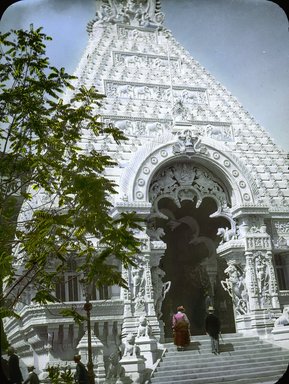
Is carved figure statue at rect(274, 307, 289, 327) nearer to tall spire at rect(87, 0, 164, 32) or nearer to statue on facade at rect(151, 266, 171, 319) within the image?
statue on facade at rect(151, 266, 171, 319)

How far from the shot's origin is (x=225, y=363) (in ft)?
44.4

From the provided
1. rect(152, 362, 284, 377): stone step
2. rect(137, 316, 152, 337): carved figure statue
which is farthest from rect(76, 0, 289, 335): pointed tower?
rect(152, 362, 284, 377): stone step

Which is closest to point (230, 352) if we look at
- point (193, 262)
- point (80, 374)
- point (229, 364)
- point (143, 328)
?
point (229, 364)

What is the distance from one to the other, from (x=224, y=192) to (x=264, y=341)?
5230 millimetres

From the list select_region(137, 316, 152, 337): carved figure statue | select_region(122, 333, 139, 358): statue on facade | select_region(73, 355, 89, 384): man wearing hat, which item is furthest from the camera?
select_region(137, 316, 152, 337): carved figure statue

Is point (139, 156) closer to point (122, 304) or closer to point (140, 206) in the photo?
point (140, 206)

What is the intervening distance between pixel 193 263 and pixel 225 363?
735cm

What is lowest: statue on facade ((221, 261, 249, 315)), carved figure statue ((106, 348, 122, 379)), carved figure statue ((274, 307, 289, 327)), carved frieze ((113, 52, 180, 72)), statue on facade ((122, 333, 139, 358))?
carved figure statue ((106, 348, 122, 379))

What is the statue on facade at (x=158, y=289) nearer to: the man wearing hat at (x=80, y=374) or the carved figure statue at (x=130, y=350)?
the carved figure statue at (x=130, y=350)

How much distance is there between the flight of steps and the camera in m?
12.7

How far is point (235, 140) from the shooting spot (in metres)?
19.6

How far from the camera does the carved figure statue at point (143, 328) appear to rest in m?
13.8

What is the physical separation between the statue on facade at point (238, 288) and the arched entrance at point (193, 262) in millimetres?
2379

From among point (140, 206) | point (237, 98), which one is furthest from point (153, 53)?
point (140, 206)
